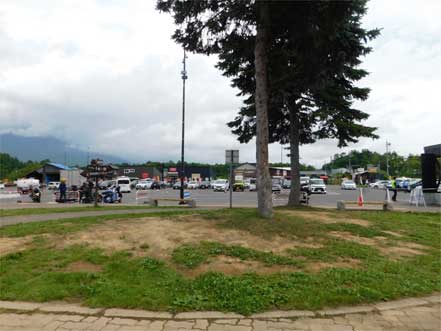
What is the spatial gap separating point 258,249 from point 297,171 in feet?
34.0

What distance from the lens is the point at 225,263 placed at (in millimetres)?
6258

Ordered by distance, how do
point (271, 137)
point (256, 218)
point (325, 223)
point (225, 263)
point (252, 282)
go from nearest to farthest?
point (252, 282) → point (225, 263) → point (256, 218) → point (325, 223) → point (271, 137)

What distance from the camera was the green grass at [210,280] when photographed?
4816 mm

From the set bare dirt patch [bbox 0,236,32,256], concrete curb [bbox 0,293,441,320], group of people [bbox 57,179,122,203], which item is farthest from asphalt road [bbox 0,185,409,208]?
concrete curb [bbox 0,293,441,320]

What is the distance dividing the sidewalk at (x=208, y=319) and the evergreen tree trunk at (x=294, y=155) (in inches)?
469

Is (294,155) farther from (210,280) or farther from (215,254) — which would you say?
(210,280)

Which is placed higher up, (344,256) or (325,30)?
(325,30)

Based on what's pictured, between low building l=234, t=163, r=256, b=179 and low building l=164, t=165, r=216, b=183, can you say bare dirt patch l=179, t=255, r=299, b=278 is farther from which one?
low building l=164, t=165, r=216, b=183

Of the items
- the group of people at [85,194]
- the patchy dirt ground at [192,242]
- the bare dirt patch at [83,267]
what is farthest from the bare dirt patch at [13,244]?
the group of people at [85,194]

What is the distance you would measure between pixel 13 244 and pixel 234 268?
4926 mm

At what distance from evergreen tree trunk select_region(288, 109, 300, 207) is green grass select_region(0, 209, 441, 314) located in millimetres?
8805

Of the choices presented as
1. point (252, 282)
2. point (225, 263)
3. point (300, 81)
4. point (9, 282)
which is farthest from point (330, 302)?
point (300, 81)

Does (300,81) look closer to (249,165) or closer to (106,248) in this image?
(106,248)

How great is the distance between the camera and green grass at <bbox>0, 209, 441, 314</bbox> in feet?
15.8
